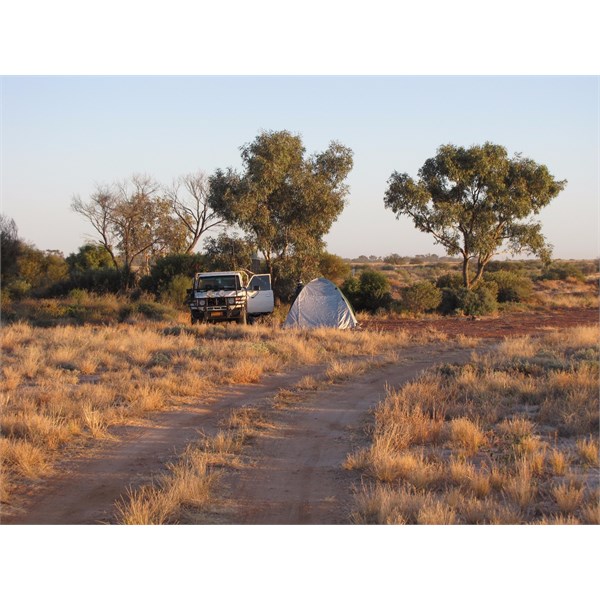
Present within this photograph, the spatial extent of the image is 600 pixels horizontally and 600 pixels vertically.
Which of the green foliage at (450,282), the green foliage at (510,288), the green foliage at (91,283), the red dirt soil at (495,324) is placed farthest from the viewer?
the green foliage at (510,288)

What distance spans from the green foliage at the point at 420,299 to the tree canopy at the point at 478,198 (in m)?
2.22

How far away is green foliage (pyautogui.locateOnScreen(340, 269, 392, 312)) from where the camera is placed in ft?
104

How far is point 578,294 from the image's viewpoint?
4431 centimetres

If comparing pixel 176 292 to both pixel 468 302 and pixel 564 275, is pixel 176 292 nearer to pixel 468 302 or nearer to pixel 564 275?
pixel 468 302

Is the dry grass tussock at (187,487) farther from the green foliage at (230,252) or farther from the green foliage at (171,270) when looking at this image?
the green foliage at (171,270)

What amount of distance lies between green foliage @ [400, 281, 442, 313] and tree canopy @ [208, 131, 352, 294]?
4.76m

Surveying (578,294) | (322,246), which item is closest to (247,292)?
(322,246)

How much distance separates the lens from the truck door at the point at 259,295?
2515 centimetres

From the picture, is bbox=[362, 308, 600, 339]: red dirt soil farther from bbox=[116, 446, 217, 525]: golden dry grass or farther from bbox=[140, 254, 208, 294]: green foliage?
bbox=[116, 446, 217, 525]: golden dry grass

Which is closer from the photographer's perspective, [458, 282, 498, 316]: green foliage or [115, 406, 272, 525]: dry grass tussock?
[115, 406, 272, 525]: dry grass tussock

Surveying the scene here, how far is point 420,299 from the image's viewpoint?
100ft

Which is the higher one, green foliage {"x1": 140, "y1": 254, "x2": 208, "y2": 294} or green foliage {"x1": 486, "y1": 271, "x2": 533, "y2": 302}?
green foliage {"x1": 140, "y1": 254, "x2": 208, "y2": 294}

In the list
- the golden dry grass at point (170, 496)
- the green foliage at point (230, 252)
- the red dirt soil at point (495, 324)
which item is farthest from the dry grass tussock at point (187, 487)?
the green foliage at point (230, 252)

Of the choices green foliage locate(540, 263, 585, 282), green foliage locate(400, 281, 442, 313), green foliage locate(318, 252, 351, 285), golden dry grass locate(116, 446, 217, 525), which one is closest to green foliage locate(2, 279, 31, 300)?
green foliage locate(318, 252, 351, 285)
